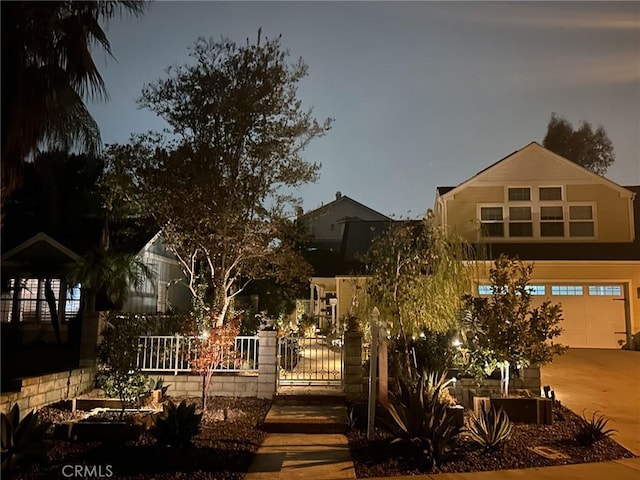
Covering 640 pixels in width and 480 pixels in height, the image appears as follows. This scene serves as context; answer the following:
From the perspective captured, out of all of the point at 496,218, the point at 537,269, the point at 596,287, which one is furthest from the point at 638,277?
the point at 496,218

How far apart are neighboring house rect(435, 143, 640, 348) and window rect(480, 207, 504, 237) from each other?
0.03 m

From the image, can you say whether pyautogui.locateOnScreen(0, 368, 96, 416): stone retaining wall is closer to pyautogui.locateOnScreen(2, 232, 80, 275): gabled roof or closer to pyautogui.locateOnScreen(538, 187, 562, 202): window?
pyautogui.locateOnScreen(2, 232, 80, 275): gabled roof

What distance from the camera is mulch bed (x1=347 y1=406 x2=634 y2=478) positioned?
6.16m

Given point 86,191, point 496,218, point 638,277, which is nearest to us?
point 638,277

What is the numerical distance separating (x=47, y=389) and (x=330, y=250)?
20.3m

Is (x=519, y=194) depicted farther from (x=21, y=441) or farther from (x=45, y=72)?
(x=21, y=441)

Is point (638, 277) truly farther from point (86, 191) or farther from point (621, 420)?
point (86, 191)

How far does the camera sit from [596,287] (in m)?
17.1

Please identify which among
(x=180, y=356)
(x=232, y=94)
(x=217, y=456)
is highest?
(x=232, y=94)

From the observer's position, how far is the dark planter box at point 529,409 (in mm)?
8156

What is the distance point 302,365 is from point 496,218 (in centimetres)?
925

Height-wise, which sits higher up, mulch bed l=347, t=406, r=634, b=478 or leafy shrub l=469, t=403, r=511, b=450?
leafy shrub l=469, t=403, r=511, b=450

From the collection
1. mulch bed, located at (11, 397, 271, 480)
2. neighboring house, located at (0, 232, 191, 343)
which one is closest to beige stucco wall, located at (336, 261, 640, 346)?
neighboring house, located at (0, 232, 191, 343)

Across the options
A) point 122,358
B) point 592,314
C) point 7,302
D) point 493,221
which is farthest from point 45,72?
point 592,314
